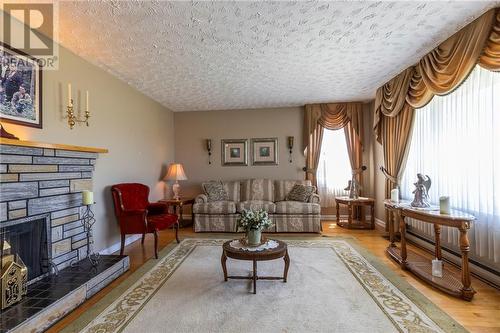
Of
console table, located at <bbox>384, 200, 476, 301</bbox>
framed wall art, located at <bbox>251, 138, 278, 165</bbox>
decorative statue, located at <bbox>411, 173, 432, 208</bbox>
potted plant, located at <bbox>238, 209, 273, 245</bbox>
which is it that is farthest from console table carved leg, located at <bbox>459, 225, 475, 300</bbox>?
framed wall art, located at <bbox>251, 138, 278, 165</bbox>

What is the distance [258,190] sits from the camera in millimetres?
5352

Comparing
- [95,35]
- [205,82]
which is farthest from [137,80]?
[95,35]

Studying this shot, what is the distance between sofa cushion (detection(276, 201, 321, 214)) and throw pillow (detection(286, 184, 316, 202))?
0.22 meters

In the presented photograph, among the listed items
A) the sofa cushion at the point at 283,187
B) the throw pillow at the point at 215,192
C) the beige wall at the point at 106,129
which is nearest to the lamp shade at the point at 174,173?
the beige wall at the point at 106,129

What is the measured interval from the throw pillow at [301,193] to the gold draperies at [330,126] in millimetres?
589

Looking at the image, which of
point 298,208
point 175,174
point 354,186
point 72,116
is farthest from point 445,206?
point 175,174

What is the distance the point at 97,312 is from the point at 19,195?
1.25 m

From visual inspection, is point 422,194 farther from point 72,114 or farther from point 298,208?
point 72,114

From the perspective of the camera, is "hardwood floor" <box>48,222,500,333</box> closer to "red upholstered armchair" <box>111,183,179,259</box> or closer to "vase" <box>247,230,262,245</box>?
"red upholstered armchair" <box>111,183,179,259</box>

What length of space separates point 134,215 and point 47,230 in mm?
1047

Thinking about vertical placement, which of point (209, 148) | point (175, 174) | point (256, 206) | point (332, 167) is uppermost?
point (209, 148)

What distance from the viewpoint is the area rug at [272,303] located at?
1.92 metres

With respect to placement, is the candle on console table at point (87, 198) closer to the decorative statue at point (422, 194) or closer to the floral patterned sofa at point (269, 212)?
the floral patterned sofa at point (269, 212)

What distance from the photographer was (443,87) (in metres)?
2.65
